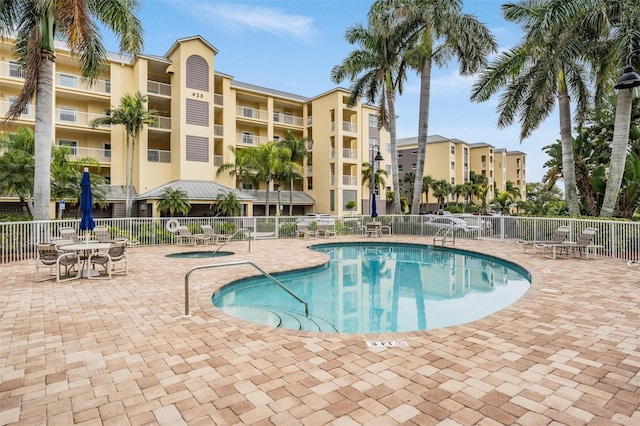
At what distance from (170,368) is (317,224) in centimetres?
1486

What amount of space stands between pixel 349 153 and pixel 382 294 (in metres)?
27.1

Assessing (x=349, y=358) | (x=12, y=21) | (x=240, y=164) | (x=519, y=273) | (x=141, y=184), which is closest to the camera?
(x=349, y=358)

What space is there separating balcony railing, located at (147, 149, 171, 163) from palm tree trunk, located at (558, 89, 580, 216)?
82.5ft

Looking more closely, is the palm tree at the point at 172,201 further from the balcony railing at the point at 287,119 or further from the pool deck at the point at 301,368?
the pool deck at the point at 301,368

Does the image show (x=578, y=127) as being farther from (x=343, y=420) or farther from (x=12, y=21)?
(x=12, y=21)

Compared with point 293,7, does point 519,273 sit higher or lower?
lower

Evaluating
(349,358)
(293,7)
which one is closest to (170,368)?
(349,358)

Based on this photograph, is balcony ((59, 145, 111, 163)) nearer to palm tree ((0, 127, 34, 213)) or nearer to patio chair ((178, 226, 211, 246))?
palm tree ((0, 127, 34, 213))

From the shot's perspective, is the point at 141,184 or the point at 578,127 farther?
the point at 141,184

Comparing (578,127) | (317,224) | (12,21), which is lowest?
(317,224)

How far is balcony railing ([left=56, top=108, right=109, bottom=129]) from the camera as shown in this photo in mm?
24688

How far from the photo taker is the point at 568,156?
1612 cm

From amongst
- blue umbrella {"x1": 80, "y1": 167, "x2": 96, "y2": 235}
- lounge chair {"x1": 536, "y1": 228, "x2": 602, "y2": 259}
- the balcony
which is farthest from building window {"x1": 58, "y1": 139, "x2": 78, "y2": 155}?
lounge chair {"x1": 536, "y1": 228, "x2": 602, "y2": 259}

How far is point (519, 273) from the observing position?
34.4ft
